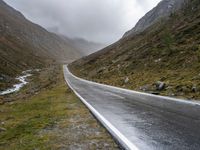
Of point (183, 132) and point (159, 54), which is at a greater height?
point (159, 54)

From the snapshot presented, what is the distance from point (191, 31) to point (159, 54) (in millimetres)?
8936

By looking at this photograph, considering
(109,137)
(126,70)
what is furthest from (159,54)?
(109,137)

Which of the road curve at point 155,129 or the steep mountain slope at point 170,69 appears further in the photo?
the steep mountain slope at point 170,69

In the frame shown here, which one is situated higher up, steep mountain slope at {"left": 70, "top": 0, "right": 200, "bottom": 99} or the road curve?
steep mountain slope at {"left": 70, "top": 0, "right": 200, "bottom": 99}

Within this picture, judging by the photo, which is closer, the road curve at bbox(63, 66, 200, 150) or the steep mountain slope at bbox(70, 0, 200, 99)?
the road curve at bbox(63, 66, 200, 150)

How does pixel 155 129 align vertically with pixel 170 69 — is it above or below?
below

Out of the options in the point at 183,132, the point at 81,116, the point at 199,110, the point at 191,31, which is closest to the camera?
the point at 183,132

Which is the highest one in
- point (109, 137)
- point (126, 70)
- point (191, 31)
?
point (191, 31)

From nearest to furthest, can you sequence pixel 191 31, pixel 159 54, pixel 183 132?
1. pixel 183 132
2. pixel 159 54
3. pixel 191 31

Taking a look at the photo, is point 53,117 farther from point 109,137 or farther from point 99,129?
point 109,137

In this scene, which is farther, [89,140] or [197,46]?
[197,46]

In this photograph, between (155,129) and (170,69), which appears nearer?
(155,129)

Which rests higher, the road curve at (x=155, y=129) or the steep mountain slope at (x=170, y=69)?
the steep mountain slope at (x=170, y=69)

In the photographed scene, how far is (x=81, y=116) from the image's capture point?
48.3 feet
